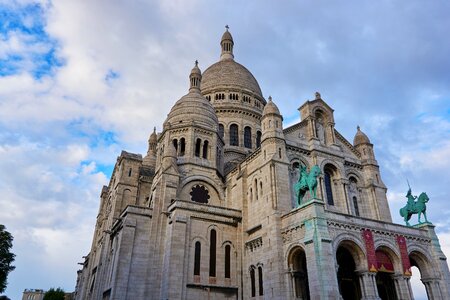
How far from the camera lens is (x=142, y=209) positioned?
3136cm

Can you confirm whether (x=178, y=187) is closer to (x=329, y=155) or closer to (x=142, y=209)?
(x=142, y=209)

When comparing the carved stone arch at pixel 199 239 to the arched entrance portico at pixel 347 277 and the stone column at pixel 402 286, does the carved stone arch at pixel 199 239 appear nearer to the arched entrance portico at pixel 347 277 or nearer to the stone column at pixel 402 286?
the arched entrance portico at pixel 347 277

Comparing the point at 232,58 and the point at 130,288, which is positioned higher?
the point at 232,58

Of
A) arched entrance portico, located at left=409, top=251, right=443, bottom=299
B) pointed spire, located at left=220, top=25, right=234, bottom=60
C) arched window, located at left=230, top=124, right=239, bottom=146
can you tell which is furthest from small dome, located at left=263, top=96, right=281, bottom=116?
pointed spire, located at left=220, top=25, right=234, bottom=60

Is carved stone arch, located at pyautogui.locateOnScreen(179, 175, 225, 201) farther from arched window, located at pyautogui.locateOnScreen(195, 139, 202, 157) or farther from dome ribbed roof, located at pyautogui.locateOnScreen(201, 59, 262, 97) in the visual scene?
dome ribbed roof, located at pyautogui.locateOnScreen(201, 59, 262, 97)

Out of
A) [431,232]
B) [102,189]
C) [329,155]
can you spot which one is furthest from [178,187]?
[431,232]

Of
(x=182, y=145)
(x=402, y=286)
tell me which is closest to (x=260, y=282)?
(x=402, y=286)

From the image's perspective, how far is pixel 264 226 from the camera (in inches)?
1147

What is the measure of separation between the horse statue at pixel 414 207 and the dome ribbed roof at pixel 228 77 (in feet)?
99.7

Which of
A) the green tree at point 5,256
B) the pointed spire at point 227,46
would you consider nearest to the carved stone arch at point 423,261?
the green tree at point 5,256

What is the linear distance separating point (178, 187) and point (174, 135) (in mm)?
6646

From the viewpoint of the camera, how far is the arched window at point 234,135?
4962 cm

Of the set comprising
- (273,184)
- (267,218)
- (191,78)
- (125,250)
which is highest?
(191,78)

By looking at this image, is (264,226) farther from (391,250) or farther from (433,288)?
(433,288)
